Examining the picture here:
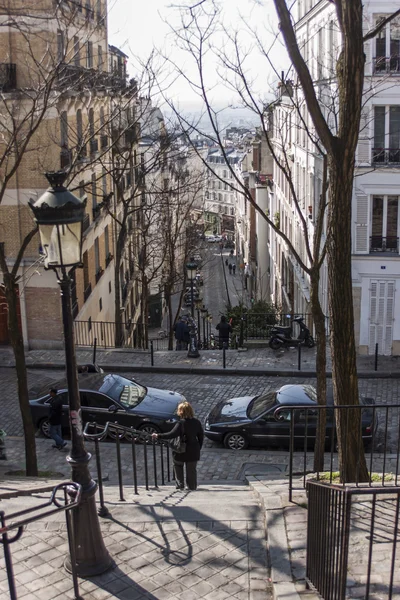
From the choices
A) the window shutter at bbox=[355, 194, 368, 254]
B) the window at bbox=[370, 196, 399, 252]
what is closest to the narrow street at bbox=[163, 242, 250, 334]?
the window shutter at bbox=[355, 194, 368, 254]

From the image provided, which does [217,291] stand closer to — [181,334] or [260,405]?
[181,334]

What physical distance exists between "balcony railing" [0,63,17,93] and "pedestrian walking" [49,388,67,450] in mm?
10391

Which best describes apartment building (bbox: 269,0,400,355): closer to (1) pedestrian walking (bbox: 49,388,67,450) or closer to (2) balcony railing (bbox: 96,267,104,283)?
(1) pedestrian walking (bbox: 49,388,67,450)

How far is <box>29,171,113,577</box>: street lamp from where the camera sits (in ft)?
22.3

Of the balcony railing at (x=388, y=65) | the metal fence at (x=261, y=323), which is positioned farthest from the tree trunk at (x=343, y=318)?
the metal fence at (x=261, y=323)

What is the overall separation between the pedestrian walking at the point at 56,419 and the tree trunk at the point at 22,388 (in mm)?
1647

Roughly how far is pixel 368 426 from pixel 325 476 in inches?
190

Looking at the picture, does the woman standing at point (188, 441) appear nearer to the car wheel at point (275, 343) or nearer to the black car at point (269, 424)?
the black car at point (269, 424)

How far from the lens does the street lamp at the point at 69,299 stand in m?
6.79

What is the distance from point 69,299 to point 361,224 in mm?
16329

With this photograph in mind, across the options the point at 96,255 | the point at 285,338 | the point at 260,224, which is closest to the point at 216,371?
the point at 285,338

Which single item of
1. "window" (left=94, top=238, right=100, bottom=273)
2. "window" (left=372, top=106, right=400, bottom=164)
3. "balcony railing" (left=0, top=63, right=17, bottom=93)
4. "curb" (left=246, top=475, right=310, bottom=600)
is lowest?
"curb" (left=246, top=475, right=310, bottom=600)

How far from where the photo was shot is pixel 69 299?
687 cm

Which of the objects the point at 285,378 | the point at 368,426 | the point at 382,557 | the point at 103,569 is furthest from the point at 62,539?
the point at 285,378
